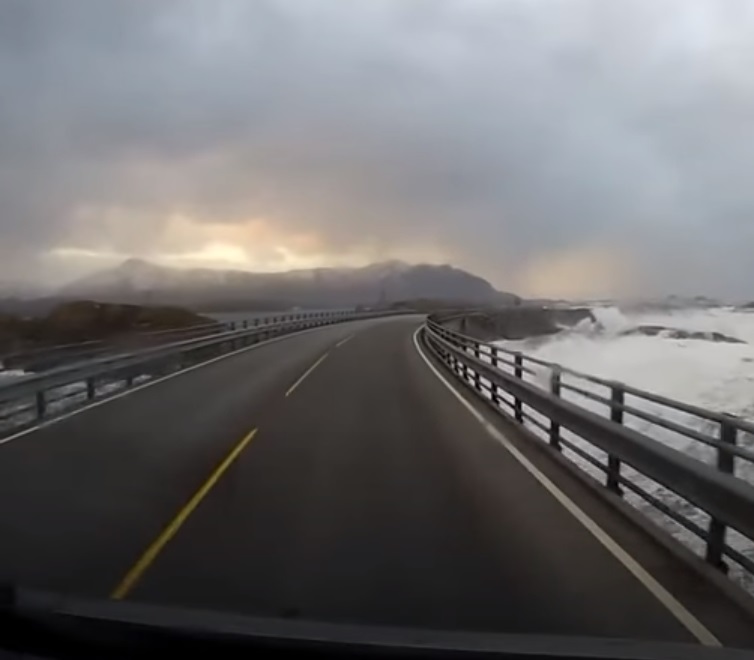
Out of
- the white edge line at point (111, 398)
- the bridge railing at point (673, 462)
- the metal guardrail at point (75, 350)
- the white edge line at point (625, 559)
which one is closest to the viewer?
the white edge line at point (625, 559)

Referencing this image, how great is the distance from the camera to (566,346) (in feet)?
204

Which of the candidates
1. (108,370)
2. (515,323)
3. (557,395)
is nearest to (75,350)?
(108,370)

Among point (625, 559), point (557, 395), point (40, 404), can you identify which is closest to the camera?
point (625, 559)

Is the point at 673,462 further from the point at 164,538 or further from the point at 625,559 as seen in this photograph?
the point at 164,538

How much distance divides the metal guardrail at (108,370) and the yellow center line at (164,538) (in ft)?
19.4

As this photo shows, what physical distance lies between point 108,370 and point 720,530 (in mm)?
16575

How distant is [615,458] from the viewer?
32.5 feet

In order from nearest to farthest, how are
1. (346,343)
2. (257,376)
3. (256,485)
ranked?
(256,485) → (257,376) → (346,343)

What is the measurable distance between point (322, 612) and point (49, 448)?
8938 mm

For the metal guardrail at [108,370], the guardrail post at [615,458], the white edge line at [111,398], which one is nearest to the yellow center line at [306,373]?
the white edge line at [111,398]

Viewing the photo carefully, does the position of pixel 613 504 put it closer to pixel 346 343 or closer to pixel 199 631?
pixel 199 631

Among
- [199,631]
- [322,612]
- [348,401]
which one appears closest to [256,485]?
[322,612]

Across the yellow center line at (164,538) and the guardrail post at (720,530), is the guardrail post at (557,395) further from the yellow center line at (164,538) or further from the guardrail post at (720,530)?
the guardrail post at (720,530)

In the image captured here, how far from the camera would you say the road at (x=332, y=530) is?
5965 millimetres
